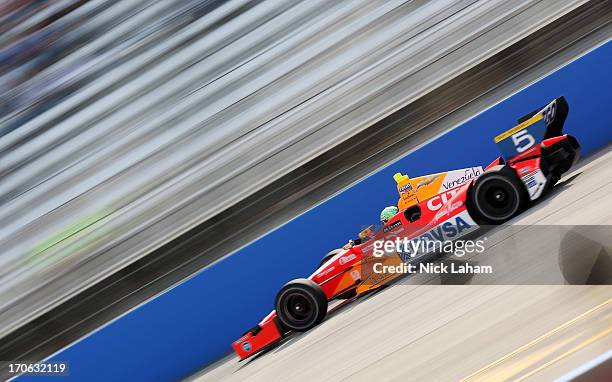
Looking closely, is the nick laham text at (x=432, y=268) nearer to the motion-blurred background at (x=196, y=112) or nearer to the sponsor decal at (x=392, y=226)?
the sponsor decal at (x=392, y=226)

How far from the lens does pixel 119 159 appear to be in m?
4.56

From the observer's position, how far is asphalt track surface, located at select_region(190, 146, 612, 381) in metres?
2.47

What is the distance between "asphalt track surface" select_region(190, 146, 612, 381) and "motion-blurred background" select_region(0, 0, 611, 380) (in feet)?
2.27

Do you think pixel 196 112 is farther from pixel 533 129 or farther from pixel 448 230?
pixel 533 129

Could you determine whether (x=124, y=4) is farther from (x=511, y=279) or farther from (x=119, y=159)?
(x=511, y=279)

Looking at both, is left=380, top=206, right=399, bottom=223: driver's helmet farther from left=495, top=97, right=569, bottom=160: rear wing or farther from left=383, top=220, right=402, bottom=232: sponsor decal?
left=495, top=97, right=569, bottom=160: rear wing

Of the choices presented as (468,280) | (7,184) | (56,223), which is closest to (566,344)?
→ (468,280)

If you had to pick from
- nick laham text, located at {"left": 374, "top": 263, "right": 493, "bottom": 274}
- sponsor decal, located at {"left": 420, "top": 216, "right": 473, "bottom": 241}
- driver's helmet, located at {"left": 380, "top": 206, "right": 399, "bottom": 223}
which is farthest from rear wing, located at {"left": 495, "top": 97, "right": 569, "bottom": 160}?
nick laham text, located at {"left": 374, "top": 263, "right": 493, "bottom": 274}

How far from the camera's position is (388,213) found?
4930 millimetres

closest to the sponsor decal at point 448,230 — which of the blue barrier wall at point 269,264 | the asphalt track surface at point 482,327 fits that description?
the asphalt track surface at point 482,327

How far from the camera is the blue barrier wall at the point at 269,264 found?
Answer: 196 inches

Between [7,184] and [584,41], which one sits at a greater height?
[7,184]

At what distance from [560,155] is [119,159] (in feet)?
8.39

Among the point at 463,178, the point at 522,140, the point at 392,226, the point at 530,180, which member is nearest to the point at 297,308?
the point at 392,226
